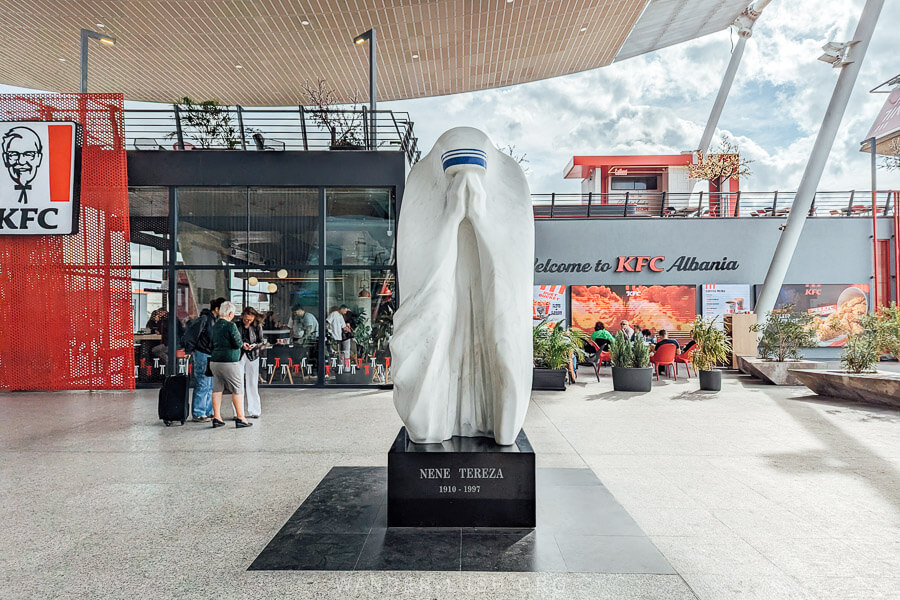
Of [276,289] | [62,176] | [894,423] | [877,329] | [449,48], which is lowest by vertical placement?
[894,423]

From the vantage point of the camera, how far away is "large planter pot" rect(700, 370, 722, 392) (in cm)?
995

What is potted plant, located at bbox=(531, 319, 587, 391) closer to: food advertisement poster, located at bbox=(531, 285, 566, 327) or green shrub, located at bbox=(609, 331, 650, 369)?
green shrub, located at bbox=(609, 331, 650, 369)

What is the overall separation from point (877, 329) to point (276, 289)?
1047 centimetres

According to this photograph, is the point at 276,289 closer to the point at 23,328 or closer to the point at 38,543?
the point at 23,328

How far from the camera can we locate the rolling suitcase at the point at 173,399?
6.69 m

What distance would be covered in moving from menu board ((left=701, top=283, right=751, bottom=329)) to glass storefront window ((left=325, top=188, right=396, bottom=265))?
9387 millimetres

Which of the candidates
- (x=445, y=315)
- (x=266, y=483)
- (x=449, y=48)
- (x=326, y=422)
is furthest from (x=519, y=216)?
(x=449, y=48)

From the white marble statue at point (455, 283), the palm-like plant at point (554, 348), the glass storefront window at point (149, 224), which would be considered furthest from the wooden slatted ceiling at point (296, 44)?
the white marble statue at point (455, 283)

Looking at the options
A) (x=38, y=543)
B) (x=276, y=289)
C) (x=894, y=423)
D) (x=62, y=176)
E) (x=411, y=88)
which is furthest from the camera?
(x=411, y=88)

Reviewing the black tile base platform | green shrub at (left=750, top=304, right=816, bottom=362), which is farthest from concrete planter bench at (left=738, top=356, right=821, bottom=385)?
the black tile base platform

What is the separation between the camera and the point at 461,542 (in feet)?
10.4

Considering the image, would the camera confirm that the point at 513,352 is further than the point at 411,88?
No

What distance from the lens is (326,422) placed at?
696 centimetres

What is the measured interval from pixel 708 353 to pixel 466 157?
8.52m
